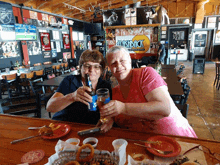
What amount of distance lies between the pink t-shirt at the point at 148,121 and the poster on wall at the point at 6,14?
6.94 meters

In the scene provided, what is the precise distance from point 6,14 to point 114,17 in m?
4.50

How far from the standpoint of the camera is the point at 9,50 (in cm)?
648

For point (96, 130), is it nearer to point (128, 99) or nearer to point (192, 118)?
point (128, 99)

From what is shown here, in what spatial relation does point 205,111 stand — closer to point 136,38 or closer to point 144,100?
point 144,100

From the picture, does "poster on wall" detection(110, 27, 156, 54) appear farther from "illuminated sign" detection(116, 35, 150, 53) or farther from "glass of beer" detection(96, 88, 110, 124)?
"glass of beer" detection(96, 88, 110, 124)

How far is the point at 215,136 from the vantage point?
282 cm

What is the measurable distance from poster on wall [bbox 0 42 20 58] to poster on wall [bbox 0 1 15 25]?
0.87 meters

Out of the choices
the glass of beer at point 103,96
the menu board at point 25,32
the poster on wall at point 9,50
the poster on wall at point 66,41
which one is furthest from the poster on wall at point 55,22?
the glass of beer at point 103,96

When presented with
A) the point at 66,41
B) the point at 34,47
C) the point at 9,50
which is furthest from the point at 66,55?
the point at 9,50

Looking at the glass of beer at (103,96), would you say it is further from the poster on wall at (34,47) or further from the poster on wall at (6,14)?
the poster on wall at (34,47)

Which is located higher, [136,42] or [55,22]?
[55,22]

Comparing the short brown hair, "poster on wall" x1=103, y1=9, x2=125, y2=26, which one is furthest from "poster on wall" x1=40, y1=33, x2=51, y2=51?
the short brown hair

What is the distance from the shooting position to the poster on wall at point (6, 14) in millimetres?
5992

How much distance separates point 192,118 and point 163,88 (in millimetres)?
2786
